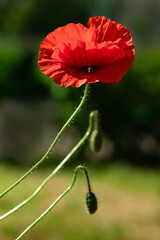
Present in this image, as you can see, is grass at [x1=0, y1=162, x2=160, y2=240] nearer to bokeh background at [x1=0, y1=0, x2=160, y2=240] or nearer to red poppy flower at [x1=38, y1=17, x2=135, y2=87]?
bokeh background at [x1=0, y1=0, x2=160, y2=240]

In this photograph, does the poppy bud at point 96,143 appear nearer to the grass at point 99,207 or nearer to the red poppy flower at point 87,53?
the red poppy flower at point 87,53

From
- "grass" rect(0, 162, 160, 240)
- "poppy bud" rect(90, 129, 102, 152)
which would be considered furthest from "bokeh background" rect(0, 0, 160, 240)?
"poppy bud" rect(90, 129, 102, 152)

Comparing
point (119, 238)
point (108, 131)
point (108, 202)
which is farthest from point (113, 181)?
point (119, 238)

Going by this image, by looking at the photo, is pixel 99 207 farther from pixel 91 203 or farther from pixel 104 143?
pixel 91 203

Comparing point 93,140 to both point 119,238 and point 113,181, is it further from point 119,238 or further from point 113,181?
point 113,181

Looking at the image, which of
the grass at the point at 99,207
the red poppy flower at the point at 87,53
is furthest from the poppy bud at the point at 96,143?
the grass at the point at 99,207

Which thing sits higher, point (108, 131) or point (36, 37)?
point (108, 131)
